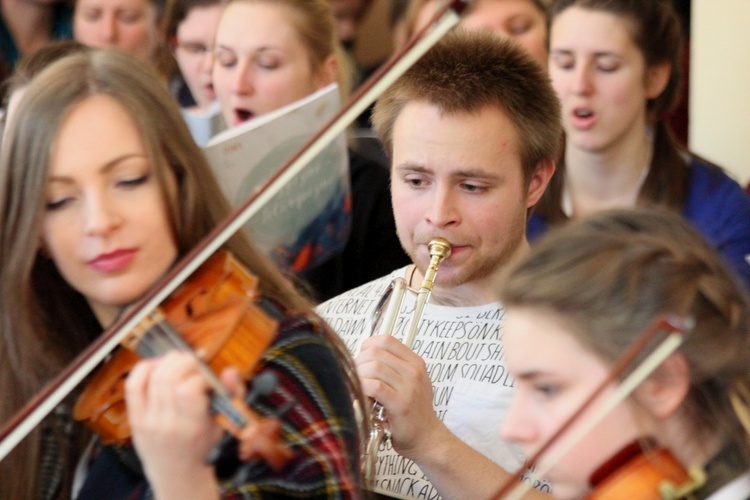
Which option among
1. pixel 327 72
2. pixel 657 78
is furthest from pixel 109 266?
pixel 657 78

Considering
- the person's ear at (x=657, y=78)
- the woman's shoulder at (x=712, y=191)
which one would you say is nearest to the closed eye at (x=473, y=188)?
the woman's shoulder at (x=712, y=191)

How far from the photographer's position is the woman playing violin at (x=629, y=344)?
1.09m

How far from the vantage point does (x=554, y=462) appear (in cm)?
110

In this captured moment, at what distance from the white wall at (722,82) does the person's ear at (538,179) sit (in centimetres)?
124

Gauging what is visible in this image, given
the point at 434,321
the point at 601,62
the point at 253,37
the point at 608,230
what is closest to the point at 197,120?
the point at 253,37

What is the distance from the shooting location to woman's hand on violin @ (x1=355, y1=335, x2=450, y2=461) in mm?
1505

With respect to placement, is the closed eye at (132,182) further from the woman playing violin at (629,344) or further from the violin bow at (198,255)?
the woman playing violin at (629,344)

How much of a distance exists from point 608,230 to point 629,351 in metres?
0.19

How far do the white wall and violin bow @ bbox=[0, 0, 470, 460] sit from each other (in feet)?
5.86

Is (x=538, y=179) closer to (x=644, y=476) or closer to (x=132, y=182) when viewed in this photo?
(x=132, y=182)

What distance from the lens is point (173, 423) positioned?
111cm

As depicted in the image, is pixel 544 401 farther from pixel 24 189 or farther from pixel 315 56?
pixel 315 56

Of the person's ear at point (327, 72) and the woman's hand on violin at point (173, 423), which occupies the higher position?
the person's ear at point (327, 72)

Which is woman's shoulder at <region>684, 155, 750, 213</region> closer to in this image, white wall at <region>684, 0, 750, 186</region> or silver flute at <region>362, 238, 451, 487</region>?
white wall at <region>684, 0, 750, 186</region>
